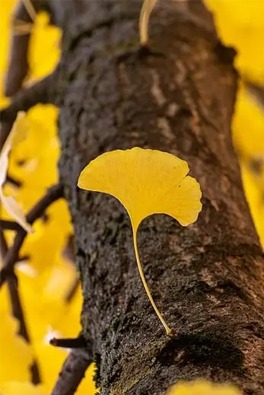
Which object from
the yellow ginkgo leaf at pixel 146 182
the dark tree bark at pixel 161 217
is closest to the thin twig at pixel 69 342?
the dark tree bark at pixel 161 217

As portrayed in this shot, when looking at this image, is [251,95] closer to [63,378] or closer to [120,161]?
[63,378]

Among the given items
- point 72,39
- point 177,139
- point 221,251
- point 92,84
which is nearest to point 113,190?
point 221,251

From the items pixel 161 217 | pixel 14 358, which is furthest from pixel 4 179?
pixel 14 358

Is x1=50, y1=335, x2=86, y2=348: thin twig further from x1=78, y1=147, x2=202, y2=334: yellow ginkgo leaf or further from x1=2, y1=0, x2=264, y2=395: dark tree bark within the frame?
x1=78, y1=147, x2=202, y2=334: yellow ginkgo leaf

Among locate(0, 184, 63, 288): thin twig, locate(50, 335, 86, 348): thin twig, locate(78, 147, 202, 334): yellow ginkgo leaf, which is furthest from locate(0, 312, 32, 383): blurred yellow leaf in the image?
locate(78, 147, 202, 334): yellow ginkgo leaf

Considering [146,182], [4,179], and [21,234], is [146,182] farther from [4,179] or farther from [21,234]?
[21,234]
